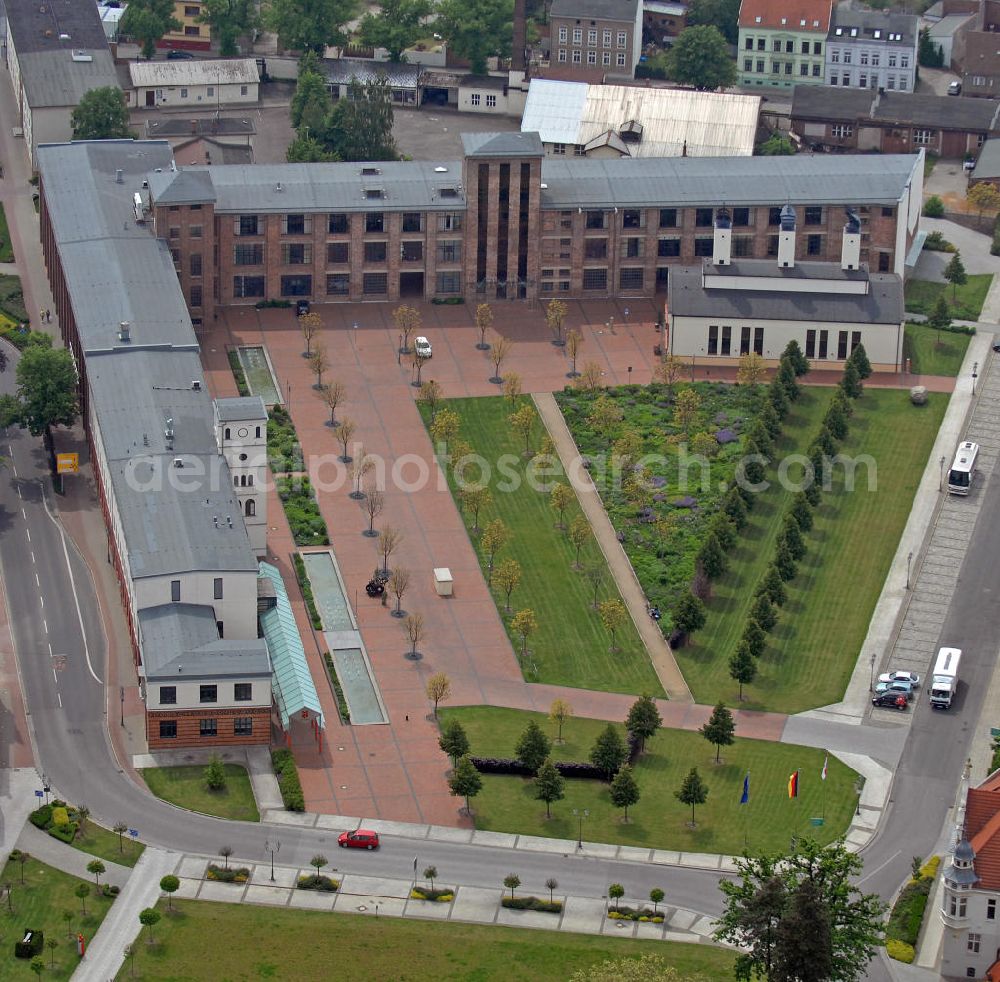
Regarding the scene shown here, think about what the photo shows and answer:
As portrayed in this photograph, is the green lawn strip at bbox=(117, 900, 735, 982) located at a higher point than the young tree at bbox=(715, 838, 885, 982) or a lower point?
lower

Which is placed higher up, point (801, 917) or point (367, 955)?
point (801, 917)

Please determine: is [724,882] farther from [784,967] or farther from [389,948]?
[389,948]

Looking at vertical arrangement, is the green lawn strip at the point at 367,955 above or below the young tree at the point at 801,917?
below

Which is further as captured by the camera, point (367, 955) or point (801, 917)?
point (367, 955)

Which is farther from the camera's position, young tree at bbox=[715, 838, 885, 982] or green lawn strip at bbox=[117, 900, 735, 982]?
green lawn strip at bbox=[117, 900, 735, 982]

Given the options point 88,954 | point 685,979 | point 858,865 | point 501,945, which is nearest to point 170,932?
point 88,954
